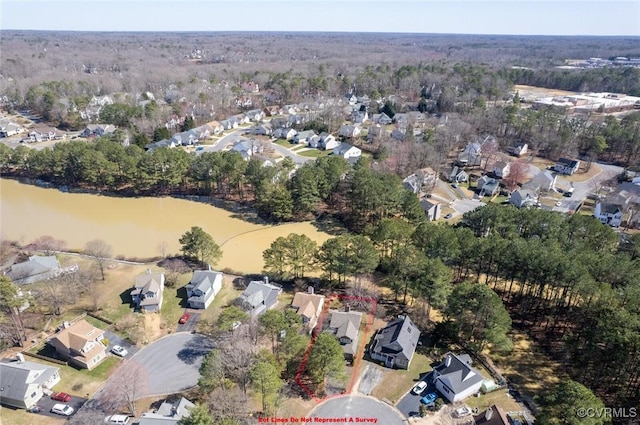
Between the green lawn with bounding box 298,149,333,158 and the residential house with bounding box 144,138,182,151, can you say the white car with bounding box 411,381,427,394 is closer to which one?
the green lawn with bounding box 298,149,333,158

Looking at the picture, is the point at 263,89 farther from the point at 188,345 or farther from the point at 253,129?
the point at 188,345

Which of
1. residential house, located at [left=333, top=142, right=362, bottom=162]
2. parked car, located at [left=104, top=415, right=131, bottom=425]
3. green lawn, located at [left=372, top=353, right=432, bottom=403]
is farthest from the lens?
residential house, located at [left=333, top=142, right=362, bottom=162]

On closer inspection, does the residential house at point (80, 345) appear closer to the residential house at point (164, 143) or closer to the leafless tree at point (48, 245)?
the leafless tree at point (48, 245)

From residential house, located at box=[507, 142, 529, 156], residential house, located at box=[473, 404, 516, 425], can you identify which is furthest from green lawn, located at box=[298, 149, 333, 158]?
residential house, located at box=[473, 404, 516, 425]

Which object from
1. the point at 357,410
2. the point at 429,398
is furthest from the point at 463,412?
the point at 357,410

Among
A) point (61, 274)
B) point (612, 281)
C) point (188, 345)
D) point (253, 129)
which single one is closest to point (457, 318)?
point (612, 281)

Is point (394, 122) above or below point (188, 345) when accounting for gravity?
above
